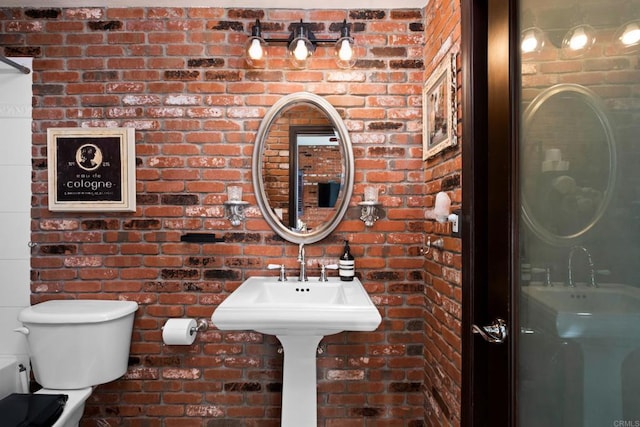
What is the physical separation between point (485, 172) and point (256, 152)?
1.18 meters

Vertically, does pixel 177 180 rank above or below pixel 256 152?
below

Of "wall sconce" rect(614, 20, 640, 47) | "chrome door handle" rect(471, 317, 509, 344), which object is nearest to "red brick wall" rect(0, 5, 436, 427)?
"chrome door handle" rect(471, 317, 509, 344)

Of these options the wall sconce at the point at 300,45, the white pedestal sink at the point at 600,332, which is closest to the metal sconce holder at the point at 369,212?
the wall sconce at the point at 300,45

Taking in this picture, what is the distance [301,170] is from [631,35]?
147 cm

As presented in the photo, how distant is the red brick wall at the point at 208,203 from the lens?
191 cm

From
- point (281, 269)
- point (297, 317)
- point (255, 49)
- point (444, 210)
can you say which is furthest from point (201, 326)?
point (255, 49)

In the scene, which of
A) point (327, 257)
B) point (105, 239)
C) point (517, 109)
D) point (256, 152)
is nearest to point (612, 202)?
point (517, 109)

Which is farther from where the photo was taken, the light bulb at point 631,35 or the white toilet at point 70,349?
the white toilet at point 70,349

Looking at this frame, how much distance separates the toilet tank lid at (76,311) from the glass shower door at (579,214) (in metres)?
1.81

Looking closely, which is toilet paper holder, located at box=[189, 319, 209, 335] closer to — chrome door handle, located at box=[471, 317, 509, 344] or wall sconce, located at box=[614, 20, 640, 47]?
chrome door handle, located at box=[471, 317, 509, 344]

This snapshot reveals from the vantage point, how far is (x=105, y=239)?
1937 millimetres

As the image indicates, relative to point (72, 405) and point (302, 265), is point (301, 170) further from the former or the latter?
point (72, 405)

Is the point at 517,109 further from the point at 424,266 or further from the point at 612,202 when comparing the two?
the point at 424,266

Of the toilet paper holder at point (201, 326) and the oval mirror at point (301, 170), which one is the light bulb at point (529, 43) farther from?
the toilet paper holder at point (201, 326)
